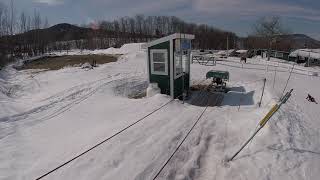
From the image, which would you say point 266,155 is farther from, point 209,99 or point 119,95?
point 119,95

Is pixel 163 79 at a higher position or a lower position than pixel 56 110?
higher

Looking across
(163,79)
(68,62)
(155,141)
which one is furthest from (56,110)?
(68,62)

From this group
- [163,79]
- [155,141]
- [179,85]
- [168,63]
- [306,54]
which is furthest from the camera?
[306,54]

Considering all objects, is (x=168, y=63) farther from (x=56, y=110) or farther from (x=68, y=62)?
(x=68, y=62)

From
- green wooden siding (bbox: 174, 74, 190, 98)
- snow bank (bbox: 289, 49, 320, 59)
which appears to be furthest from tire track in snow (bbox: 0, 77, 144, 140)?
snow bank (bbox: 289, 49, 320, 59)

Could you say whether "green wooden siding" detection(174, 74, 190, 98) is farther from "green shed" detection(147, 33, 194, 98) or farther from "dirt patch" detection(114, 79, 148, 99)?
"dirt patch" detection(114, 79, 148, 99)

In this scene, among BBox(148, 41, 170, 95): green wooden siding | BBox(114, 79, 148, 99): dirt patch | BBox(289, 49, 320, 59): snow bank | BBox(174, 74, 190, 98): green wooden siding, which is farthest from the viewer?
BBox(289, 49, 320, 59): snow bank

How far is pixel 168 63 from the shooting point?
413 inches

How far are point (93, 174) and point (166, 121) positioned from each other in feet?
10.8

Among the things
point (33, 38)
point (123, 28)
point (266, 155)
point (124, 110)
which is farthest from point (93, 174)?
point (123, 28)

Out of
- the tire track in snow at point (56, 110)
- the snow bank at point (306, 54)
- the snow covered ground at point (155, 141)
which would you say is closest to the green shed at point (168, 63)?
the snow covered ground at point (155, 141)

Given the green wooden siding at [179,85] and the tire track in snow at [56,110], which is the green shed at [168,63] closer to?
the green wooden siding at [179,85]

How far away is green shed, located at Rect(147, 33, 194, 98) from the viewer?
10336 mm

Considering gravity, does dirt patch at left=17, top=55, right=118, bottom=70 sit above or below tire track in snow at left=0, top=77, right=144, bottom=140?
above
